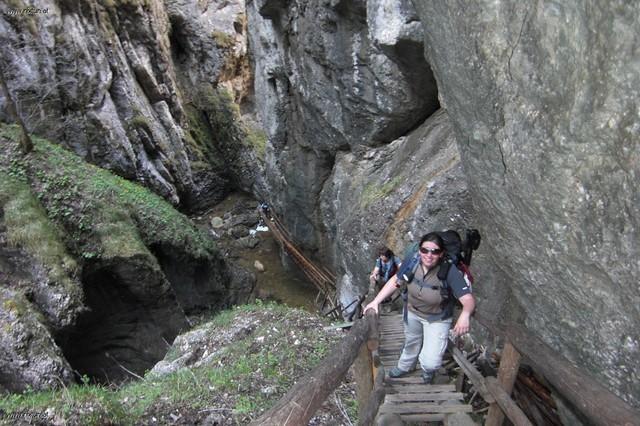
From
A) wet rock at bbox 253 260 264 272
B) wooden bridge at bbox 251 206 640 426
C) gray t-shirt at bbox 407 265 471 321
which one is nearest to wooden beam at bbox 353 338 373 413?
wooden bridge at bbox 251 206 640 426

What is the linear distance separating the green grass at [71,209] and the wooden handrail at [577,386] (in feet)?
34.5

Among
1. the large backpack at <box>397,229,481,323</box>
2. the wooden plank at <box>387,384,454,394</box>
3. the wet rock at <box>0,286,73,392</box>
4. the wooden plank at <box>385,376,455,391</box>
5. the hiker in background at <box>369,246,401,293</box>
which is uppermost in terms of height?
the large backpack at <box>397,229,481,323</box>

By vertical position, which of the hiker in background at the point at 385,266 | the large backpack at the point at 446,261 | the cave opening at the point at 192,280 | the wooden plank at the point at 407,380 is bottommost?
the cave opening at the point at 192,280

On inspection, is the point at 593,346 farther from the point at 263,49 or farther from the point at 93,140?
the point at 93,140

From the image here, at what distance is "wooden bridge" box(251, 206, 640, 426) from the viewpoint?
2.15 metres

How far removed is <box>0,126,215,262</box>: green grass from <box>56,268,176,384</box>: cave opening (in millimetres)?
1034

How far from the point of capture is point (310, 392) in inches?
87.2

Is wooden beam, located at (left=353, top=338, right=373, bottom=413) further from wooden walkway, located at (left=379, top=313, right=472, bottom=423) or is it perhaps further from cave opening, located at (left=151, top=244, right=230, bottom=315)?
cave opening, located at (left=151, top=244, right=230, bottom=315)

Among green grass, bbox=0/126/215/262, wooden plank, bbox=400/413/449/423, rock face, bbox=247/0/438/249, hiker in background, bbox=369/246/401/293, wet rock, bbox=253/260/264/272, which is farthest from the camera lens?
wet rock, bbox=253/260/264/272

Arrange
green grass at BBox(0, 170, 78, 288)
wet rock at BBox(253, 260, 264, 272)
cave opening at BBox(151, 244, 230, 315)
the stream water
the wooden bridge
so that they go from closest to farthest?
the wooden bridge, green grass at BBox(0, 170, 78, 288), cave opening at BBox(151, 244, 230, 315), the stream water, wet rock at BBox(253, 260, 264, 272)

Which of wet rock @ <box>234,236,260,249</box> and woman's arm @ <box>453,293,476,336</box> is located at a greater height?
woman's arm @ <box>453,293,476,336</box>

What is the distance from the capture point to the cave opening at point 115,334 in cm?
1187

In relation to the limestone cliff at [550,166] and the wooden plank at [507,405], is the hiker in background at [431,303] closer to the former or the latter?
the wooden plank at [507,405]

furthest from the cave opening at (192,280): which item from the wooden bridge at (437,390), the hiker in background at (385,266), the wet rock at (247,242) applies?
the wooden bridge at (437,390)
